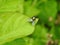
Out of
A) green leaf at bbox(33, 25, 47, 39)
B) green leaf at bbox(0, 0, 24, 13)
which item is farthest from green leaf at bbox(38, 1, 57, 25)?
green leaf at bbox(0, 0, 24, 13)

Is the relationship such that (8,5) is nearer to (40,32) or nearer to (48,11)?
(40,32)

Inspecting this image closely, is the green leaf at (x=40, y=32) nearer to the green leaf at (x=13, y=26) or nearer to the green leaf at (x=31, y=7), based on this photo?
the green leaf at (x=31, y=7)

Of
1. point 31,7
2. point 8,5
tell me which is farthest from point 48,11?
point 8,5

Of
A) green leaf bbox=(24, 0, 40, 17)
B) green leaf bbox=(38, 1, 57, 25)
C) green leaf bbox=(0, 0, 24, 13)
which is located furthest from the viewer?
green leaf bbox=(38, 1, 57, 25)

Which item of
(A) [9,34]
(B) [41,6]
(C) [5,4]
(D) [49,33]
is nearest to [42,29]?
(D) [49,33]

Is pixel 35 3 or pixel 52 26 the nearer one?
pixel 35 3

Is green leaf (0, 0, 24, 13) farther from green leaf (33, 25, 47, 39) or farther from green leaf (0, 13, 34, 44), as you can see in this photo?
green leaf (33, 25, 47, 39)

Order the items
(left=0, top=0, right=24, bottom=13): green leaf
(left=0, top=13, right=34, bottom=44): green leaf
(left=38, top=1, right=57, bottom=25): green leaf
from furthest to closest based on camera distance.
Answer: (left=38, top=1, right=57, bottom=25): green leaf, (left=0, top=0, right=24, bottom=13): green leaf, (left=0, top=13, right=34, bottom=44): green leaf

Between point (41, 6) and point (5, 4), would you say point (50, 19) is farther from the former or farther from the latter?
point (5, 4)
